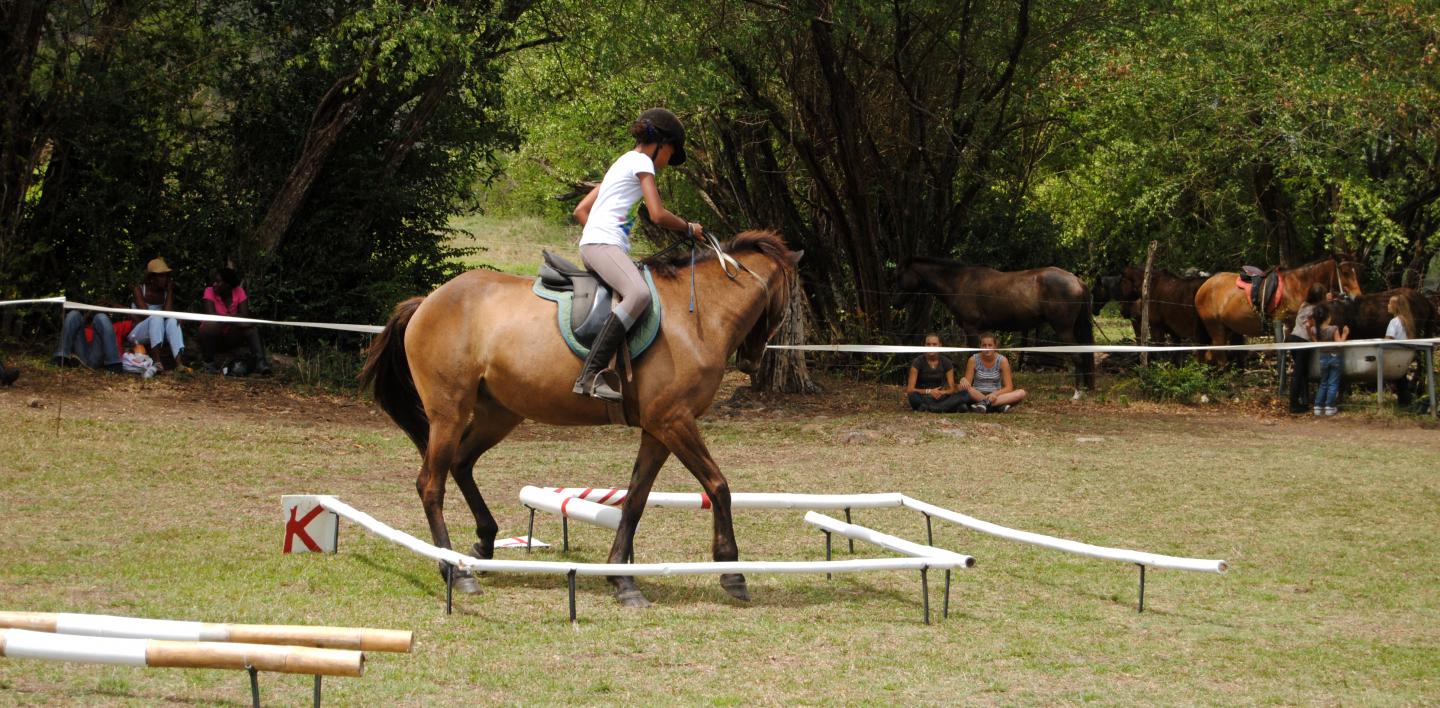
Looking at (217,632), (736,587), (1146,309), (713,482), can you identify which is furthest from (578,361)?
(1146,309)

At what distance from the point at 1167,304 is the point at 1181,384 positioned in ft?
12.5

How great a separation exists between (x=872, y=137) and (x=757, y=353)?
1315 cm

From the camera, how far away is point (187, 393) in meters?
15.7

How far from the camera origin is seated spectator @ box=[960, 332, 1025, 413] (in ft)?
55.7

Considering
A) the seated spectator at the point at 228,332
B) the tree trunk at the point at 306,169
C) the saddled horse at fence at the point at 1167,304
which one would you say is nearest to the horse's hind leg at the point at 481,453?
the seated spectator at the point at 228,332

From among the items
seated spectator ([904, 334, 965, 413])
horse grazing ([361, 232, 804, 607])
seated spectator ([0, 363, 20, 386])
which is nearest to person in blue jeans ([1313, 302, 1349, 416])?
seated spectator ([904, 334, 965, 413])

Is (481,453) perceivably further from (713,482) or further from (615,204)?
(615,204)

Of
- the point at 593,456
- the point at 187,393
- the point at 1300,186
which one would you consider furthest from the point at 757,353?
the point at 1300,186

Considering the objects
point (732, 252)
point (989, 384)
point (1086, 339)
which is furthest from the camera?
point (1086, 339)

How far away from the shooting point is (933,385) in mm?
17312

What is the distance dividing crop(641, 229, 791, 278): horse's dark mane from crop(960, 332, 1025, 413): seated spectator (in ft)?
29.6

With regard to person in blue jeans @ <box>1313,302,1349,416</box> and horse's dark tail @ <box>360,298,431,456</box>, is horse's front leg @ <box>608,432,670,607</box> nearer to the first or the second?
horse's dark tail @ <box>360,298,431,456</box>

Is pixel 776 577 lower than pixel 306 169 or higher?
lower

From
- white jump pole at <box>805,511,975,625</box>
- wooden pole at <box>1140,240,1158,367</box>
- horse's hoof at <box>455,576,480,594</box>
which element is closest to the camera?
white jump pole at <box>805,511,975,625</box>
